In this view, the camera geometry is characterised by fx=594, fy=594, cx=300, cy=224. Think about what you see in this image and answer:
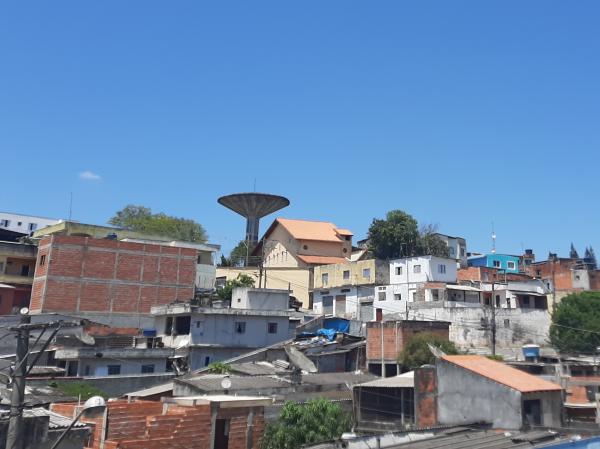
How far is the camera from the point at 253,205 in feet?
225

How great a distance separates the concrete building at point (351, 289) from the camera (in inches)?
2048

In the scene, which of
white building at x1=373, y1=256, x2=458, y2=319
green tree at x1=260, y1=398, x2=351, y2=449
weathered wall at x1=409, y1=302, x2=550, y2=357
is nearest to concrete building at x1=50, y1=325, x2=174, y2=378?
green tree at x1=260, y1=398, x2=351, y2=449

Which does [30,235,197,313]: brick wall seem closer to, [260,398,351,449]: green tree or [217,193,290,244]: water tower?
[217,193,290,244]: water tower

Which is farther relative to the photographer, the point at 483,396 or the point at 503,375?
the point at 503,375

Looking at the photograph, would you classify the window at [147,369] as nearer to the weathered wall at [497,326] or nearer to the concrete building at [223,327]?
the concrete building at [223,327]

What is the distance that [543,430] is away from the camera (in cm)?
1803

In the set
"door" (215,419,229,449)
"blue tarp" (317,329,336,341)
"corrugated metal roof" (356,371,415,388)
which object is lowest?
"door" (215,419,229,449)

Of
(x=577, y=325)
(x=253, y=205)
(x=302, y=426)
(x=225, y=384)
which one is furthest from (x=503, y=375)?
(x=253, y=205)

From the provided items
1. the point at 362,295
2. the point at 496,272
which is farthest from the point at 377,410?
the point at 496,272

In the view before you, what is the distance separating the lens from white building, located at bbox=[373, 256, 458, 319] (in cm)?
4878

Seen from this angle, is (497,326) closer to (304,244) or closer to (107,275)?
(304,244)

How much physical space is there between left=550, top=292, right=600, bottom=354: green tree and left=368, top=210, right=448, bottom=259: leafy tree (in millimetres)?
19279

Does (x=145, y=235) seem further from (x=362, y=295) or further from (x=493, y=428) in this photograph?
(x=493, y=428)

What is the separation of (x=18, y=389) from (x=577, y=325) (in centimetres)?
4077
